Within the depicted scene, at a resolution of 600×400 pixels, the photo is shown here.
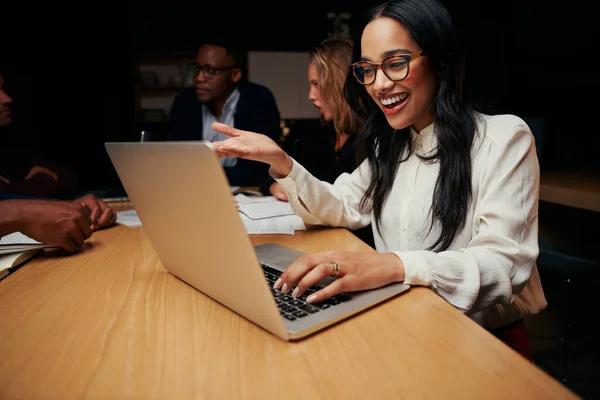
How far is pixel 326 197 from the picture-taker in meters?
1.33

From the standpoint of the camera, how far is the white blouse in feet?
2.84

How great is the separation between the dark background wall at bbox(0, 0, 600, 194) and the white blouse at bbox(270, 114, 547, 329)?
292cm

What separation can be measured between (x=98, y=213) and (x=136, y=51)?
470cm

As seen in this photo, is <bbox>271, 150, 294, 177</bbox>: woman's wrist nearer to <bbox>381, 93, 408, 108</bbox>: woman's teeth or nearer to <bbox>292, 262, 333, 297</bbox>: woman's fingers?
<bbox>381, 93, 408, 108</bbox>: woman's teeth

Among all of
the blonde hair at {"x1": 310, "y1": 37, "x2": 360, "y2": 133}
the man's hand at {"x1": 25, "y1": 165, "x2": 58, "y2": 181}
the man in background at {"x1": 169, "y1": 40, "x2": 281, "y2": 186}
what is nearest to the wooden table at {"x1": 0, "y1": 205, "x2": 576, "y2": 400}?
the man's hand at {"x1": 25, "y1": 165, "x2": 58, "y2": 181}

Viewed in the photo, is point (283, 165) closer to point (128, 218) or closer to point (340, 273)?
point (340, 273)

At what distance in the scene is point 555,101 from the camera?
12.1ft

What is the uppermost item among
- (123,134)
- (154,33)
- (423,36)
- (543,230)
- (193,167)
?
(154,33)

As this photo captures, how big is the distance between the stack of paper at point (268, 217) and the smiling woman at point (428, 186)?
8 cm

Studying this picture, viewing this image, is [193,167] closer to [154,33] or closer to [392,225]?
[392,225]

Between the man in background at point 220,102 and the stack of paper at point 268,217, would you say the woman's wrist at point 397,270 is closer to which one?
the stack of paper at point 268,217

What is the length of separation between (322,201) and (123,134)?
496 cm

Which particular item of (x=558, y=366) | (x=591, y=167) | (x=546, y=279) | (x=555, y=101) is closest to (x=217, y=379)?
(x=546, y=279)

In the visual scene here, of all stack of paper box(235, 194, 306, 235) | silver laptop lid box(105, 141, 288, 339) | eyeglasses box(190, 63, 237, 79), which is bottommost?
stack of paper box(235, 194, 306, 235)
